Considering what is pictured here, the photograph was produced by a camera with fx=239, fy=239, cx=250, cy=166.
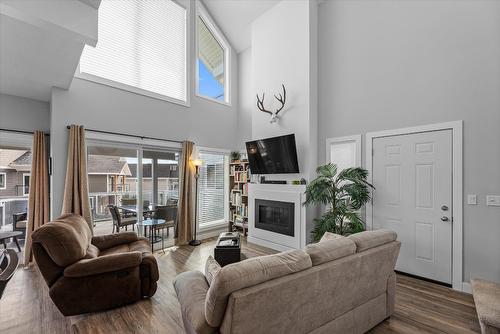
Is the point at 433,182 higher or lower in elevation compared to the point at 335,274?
higher

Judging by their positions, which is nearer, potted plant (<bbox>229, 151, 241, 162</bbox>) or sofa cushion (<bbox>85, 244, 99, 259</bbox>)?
sofa cushion (<bbox>85, 244, 99, 259</bbox>)

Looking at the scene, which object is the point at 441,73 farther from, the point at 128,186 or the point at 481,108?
Result: the point at 128,186

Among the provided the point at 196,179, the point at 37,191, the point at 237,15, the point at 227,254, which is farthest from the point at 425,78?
the point at 37,191

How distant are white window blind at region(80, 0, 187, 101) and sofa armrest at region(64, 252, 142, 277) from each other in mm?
3056

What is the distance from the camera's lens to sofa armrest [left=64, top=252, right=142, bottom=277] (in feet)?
7.86

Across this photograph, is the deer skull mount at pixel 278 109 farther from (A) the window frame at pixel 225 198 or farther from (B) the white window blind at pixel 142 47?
(B) the white window blind at pixel 142 47

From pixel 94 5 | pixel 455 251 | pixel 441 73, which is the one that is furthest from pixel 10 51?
pixel 455 251

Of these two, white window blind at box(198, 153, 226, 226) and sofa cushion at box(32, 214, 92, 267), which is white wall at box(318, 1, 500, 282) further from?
sofa cushion at box(32, 214, 92, 267)

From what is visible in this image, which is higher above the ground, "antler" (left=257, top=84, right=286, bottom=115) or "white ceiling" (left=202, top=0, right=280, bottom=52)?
"white ceiling" (left=202, top=0, right=280, bottom=52)

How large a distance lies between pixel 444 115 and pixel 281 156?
8.07 feet

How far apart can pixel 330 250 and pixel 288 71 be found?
3827 millimetres

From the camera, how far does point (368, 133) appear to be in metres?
3.84

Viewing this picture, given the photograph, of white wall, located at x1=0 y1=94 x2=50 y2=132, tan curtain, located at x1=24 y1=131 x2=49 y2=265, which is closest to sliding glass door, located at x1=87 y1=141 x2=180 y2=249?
tan curtain, located at x1=24 y1=131 x2=49 y2=265

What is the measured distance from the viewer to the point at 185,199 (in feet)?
16.2
